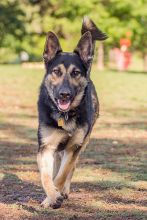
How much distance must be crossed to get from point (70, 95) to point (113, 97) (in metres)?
22.3

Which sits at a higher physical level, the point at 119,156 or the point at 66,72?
the point at 66,72

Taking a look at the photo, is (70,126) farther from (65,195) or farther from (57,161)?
(65,195)

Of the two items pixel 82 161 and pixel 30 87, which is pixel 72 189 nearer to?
pixel 82 161

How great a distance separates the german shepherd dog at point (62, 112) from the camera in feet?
26.7

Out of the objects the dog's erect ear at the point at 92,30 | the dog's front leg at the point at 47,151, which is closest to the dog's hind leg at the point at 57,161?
the dog's front leg at the point at 47,151

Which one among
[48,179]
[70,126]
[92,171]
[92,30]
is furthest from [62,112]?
[92,171]

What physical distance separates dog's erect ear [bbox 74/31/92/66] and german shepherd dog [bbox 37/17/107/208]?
0.05m

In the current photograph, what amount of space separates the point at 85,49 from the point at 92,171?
277 cm

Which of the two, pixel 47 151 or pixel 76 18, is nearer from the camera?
pixel 47 151

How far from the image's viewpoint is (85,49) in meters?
8.64

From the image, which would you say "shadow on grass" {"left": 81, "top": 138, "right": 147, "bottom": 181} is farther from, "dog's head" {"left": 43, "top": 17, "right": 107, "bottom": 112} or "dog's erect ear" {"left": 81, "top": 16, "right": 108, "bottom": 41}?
"dog's head" {"left": 43, "top": 17, "right": 107, "bottom": 112}

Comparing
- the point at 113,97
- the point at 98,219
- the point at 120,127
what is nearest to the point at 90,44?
the point at 98,219

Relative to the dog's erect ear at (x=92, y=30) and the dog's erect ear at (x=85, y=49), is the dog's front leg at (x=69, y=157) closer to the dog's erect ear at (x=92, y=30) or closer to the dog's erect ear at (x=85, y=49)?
the dog's erect ear at (x=85, y=49)

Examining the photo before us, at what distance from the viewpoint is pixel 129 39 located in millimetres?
63875
